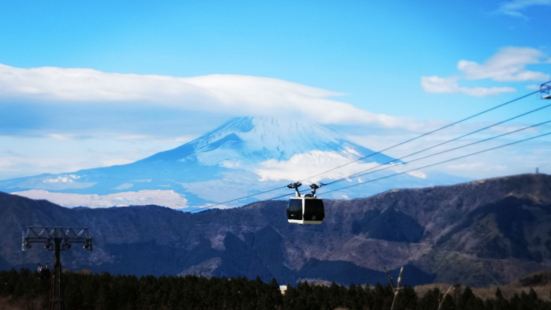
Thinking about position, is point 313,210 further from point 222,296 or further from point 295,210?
point 222,296

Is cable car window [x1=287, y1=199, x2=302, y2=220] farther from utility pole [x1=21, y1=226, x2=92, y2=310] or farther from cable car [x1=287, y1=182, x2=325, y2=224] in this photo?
utility pole [x1=21, y1=226, x2=92, y2=310]

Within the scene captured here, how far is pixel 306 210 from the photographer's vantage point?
60.9m

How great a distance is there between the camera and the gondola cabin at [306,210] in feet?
199

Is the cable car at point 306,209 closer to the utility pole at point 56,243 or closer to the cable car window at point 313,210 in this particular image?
the cable car window at point 313,210

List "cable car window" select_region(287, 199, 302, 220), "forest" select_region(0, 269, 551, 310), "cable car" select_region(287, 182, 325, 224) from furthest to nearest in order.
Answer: "forest" select_region(0, 269, 551, 310) → "cable car window" select_region(287, 199, 302, 220) → "cable car" select_region(287, 182, 325, 224)

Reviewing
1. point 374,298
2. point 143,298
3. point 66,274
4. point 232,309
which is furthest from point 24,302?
point 374,298

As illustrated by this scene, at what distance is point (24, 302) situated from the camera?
12875 centimetres

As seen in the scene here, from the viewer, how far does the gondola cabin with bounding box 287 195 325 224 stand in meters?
60.8

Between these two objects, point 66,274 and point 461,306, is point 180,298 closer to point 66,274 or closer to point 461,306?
point 66,274

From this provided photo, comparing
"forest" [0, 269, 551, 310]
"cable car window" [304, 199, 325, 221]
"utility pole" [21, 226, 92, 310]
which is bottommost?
"forest" [0, 269, 551, 310]

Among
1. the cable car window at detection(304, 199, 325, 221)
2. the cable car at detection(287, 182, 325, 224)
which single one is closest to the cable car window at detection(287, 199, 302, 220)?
the cable car at detection(287, 182, 325, 224)

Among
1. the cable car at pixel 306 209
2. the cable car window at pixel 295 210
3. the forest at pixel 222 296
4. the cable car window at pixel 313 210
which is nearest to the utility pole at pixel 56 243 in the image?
the forest at pixel 222 296

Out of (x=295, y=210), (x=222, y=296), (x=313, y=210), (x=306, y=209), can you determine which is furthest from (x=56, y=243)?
(x=313, y=210)

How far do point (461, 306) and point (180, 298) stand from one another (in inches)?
1725
